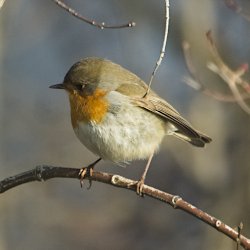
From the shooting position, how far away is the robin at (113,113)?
4.02 m

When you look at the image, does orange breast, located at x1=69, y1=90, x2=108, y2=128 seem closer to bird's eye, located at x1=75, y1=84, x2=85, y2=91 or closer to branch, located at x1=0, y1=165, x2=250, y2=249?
bird's eye, located at x1=75, y1=84, x2=85, y2=91

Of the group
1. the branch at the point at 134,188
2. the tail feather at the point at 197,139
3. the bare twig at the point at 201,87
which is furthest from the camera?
the bare twig at the point at 201,87

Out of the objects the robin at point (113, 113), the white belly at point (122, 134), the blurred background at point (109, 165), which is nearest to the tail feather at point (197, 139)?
the robin at point (113, 113)

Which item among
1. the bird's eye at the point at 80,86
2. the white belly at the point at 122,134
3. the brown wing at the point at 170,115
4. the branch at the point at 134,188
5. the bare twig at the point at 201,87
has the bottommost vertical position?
the branch at the point at 134,188

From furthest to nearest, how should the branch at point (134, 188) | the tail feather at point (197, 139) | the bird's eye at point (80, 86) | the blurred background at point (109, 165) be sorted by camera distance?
1. the blurred background at point (109, 165)
2. the tail feather at point (197, 139)
3. the bird's eye at point (80, 86)
4. the branch at point (134, 188)

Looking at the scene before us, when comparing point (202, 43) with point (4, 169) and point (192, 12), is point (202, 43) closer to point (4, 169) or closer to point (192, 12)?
point (192, 12)

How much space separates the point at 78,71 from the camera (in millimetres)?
4238

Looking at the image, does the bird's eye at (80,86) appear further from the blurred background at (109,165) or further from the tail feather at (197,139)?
the blurred background at (109,165)

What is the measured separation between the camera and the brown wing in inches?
172

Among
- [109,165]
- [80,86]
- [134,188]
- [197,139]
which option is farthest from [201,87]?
[109,165]

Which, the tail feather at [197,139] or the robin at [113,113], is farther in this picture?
the tail feather at [197,139]

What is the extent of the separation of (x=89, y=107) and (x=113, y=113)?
0.47 ft

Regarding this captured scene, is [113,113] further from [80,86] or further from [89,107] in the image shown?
[80,86]

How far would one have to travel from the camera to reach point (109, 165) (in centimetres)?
989
